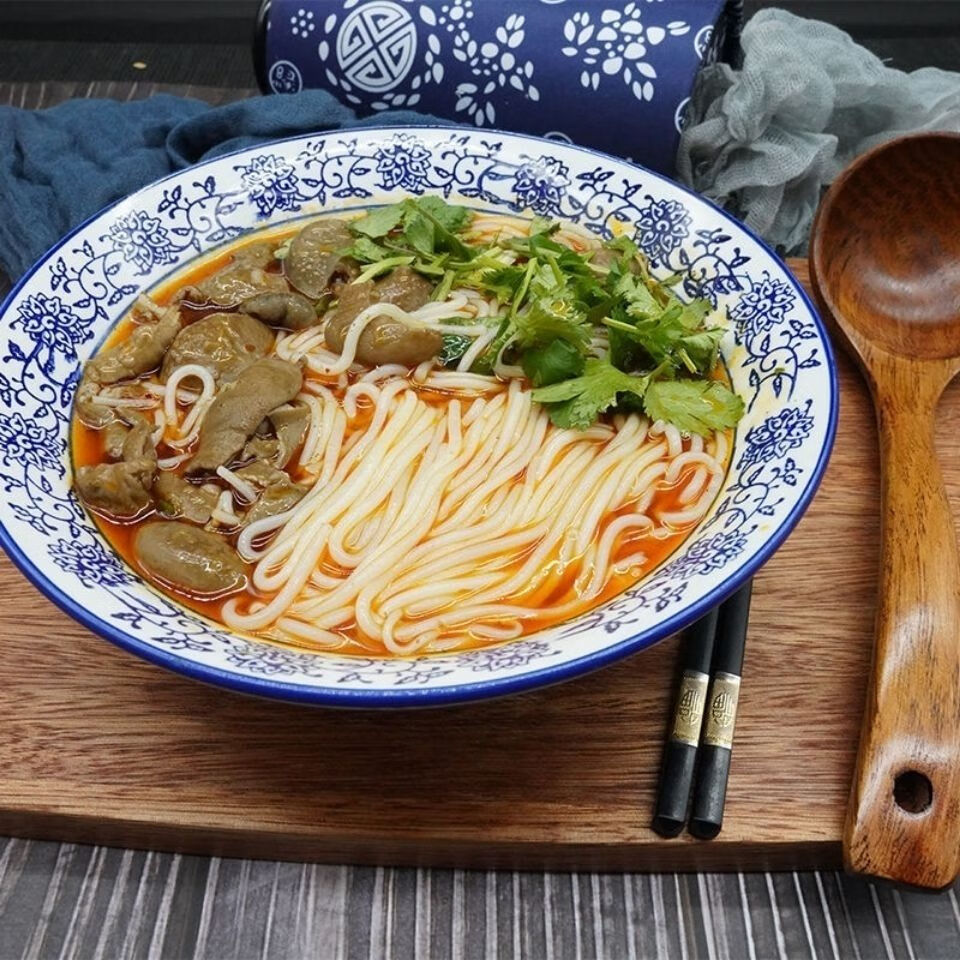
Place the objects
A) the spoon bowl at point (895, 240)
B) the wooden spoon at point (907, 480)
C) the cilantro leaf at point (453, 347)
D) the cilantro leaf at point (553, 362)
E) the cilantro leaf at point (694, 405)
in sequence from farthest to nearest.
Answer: the spoon bowl at point (895, 240)
the cilantro leaf at point (453, 347)
the cilantro leaf at point (553, 362)
the cilantro leaf at point (694, 405)
the wooden spoon at point (907, 480)

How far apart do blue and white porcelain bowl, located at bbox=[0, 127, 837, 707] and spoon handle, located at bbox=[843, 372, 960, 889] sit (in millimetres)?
374

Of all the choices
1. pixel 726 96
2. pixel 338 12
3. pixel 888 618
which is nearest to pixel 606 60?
pixel 726 96

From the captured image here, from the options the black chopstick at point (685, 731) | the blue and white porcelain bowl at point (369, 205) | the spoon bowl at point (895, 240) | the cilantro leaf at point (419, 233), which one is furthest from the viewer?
the spoon bowl at point (895, 240)

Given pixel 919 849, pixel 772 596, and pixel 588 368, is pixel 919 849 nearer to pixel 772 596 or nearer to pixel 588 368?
pixel 772 596

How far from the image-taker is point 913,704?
1842 mm

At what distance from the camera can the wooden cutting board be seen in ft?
6.15

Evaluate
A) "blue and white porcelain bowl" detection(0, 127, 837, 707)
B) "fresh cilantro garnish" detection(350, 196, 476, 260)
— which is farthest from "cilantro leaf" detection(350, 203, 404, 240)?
"blue and white porcelain bowl" detection(0, 127, 837, 707)

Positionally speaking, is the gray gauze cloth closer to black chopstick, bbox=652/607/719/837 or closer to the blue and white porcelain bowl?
the blue and white porcelain bowl

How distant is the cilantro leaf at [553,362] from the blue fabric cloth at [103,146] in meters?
1.26

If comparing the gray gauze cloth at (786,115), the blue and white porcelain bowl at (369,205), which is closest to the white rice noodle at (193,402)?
A: the blue and white porcelain bowl at (369,205)

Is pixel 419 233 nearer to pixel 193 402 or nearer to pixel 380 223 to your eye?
pixel 380 223

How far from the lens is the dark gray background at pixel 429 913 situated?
190 cm

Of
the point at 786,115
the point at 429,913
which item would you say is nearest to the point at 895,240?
the point at 786,115

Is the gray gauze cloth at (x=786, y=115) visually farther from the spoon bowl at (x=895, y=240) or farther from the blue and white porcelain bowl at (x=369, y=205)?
the blue and white porcelain bowl at (x=369, y=205)
